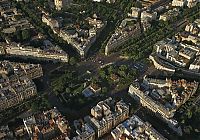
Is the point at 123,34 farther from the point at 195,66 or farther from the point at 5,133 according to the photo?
the point at 5,133

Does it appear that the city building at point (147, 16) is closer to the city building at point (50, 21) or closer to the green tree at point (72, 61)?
the city building at point (50, 21)

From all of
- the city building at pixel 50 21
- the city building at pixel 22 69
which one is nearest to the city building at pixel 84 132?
the city building at pixel 22 69

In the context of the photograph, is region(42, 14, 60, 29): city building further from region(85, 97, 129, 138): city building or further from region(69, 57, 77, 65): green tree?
region(85, 97, 129, 138): city building

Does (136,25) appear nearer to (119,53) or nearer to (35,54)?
(119,53)

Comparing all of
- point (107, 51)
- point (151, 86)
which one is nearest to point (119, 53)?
point (107, 51)

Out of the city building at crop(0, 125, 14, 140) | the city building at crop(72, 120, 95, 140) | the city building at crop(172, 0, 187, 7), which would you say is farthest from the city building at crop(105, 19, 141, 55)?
the city building at crop(0, 125, 14, 140)

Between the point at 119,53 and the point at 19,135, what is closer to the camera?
the point at 19,135
